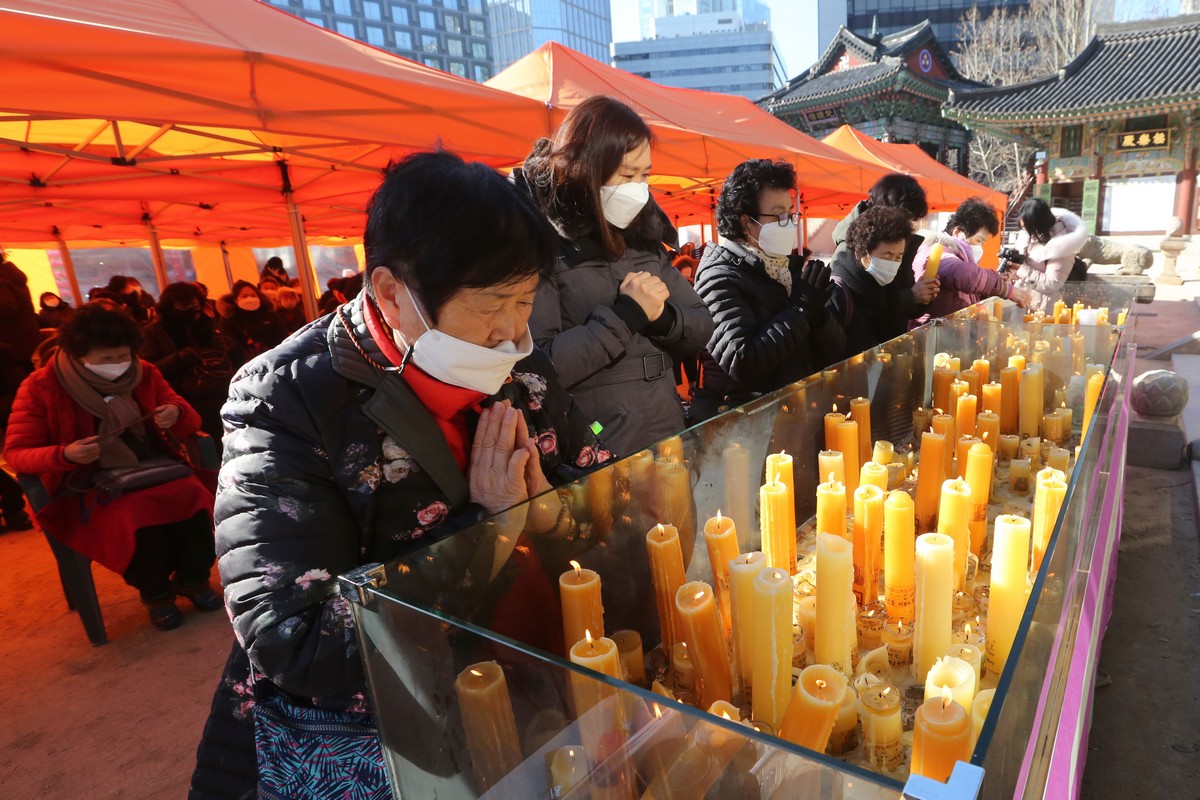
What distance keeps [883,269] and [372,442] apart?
2.41 m

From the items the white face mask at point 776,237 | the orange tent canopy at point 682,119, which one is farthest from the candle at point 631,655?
the orange tent canopy at point 682,119

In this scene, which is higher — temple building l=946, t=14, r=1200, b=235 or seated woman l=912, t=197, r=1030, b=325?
temple building l=946, t=14, r=1200, b=235

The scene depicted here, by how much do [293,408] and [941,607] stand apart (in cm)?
94

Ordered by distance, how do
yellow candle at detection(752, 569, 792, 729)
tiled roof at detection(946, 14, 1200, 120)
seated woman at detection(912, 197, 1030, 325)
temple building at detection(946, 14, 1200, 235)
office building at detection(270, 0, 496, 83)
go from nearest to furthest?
yellow candle at detection(752, 569, 792, 729)
seated woman at detection(912, 197, 1030, 325)
tiled roof at detection(946, 14, 1200, 120)
temple building at detection(946, 14, 1200, 235)
office building at detection(270, 0, 496, 83)

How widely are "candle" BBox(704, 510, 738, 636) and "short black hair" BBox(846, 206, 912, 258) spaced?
208 centimetres

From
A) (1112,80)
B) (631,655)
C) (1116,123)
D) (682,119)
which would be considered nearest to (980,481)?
(631,655)

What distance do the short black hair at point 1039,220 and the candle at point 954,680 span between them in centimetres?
464

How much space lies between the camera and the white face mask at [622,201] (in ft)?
5.86

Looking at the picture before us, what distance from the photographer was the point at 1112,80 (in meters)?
15.4

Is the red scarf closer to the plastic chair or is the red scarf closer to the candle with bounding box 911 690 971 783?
the candle with bounding box 911 690 971 783

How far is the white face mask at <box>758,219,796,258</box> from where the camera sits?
2.20 m

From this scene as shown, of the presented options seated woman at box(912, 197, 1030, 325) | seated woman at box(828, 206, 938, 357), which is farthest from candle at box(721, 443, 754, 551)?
seated woman at box(912, 197, 1030, 325)

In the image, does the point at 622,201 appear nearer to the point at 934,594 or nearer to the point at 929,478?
the point at 929,478

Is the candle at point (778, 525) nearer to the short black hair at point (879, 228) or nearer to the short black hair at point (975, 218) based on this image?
the short black hair at point (879, 228)
